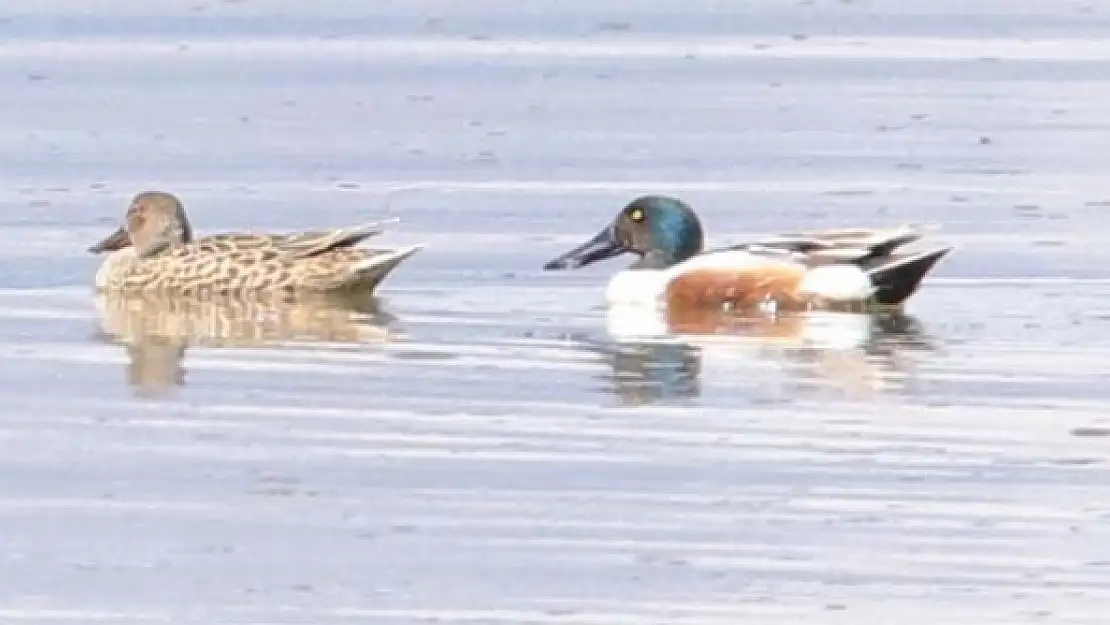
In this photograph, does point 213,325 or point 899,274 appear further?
point 899,274

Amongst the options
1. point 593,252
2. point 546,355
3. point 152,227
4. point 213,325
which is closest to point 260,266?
point 152,227

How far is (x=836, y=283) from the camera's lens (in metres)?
14.0

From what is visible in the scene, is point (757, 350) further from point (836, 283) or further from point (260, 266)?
point (260, 266)

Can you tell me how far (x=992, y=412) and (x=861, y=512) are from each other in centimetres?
175

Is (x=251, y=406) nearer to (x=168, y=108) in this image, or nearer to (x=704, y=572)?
(x=704, y=572)

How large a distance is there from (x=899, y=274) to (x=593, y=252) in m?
1.33

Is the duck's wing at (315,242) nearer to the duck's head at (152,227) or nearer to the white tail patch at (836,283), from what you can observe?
the duck's head at (152,227)

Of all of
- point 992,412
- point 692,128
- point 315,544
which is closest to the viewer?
point 315,544

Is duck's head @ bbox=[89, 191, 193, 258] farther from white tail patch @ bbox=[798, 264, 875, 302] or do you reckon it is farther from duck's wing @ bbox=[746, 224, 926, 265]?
white tail patch @ bbox=[798, 264, 875, 302]

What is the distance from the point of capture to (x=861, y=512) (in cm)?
914

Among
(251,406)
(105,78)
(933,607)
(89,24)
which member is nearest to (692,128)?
(105,78)

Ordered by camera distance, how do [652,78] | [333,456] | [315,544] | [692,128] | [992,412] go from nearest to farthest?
[315,544]
[333,456]
[992,412]
[692,128]
[652,78]

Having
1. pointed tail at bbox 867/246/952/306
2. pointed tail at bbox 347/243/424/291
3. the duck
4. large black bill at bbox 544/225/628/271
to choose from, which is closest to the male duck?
pointed tail at bbox 867/246/952/306

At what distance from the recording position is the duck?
569 inches
